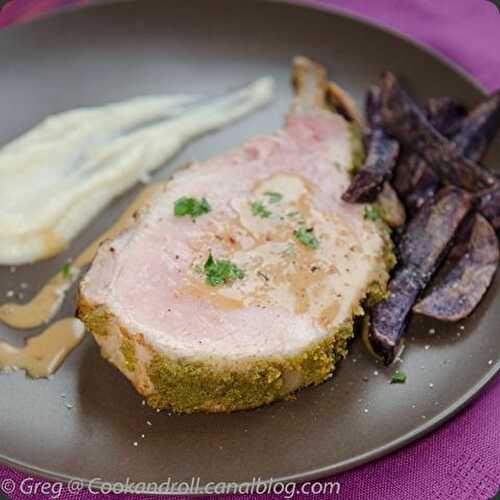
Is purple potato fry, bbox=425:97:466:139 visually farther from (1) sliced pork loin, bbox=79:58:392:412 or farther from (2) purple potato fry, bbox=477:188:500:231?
(1) sliced pork loin, bbox=79:58:392:412

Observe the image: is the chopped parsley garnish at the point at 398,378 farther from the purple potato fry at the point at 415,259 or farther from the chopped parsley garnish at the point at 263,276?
the chopped parsley garnish at the point at 263,276

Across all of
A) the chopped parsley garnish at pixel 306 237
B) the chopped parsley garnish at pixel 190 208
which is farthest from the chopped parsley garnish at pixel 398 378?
the chopped parsley garnish at pixel 190 208

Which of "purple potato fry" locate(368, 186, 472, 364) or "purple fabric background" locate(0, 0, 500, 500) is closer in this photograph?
"purple fabric background" locate(0, 0, 500, 500)

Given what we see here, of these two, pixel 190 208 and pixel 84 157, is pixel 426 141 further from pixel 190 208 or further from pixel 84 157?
pixel 84 157

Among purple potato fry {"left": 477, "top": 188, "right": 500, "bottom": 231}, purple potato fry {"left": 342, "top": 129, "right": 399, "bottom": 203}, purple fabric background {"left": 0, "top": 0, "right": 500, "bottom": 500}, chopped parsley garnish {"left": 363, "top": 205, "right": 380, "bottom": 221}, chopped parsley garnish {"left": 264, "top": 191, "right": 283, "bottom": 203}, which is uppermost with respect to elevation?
purple potato fry {"left": 477, "top": 188, "right": 500, "bottom": 231}

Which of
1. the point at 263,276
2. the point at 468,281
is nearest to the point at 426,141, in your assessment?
the point at 468,281

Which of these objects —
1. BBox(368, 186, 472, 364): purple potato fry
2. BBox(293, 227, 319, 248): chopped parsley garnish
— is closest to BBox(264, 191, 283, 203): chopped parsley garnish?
BBox(293, 227, 319, 248): chopped parsley garnish

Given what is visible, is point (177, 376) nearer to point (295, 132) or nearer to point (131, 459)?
point (131, 459)
